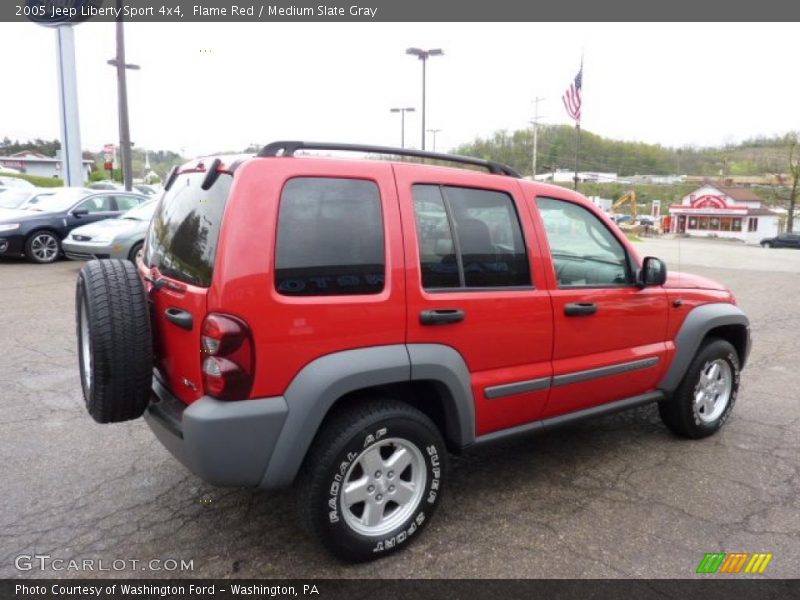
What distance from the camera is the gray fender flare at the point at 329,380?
8.09 feet

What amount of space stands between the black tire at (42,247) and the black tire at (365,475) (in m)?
11.6

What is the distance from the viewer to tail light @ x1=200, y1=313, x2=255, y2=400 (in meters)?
2.35

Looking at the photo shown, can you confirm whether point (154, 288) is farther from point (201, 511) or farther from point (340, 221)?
point (201, 511)

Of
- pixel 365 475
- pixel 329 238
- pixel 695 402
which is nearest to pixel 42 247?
pixel 329 238

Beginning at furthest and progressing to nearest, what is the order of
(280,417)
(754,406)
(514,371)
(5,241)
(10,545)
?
1. (5,241)
2. (754,406)
3. (514,371)
4. (10,545)
5. (280,417)

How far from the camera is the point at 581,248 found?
3.58 metres

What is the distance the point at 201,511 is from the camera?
3.15 m

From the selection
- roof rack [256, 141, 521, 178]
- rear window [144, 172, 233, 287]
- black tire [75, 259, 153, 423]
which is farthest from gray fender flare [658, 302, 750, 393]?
black tire [75, 259, 153, 423]

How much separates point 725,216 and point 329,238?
7398 cm

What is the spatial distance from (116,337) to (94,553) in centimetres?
102

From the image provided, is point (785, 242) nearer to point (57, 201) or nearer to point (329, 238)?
point (57, 201)

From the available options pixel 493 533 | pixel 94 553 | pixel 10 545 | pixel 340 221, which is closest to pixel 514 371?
pixel 493 533

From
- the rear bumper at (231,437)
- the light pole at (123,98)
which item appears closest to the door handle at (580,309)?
the rear bumper at (231,437)

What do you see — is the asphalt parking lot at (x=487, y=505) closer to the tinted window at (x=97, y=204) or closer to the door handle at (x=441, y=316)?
the door handle at (x=441, y=316)
